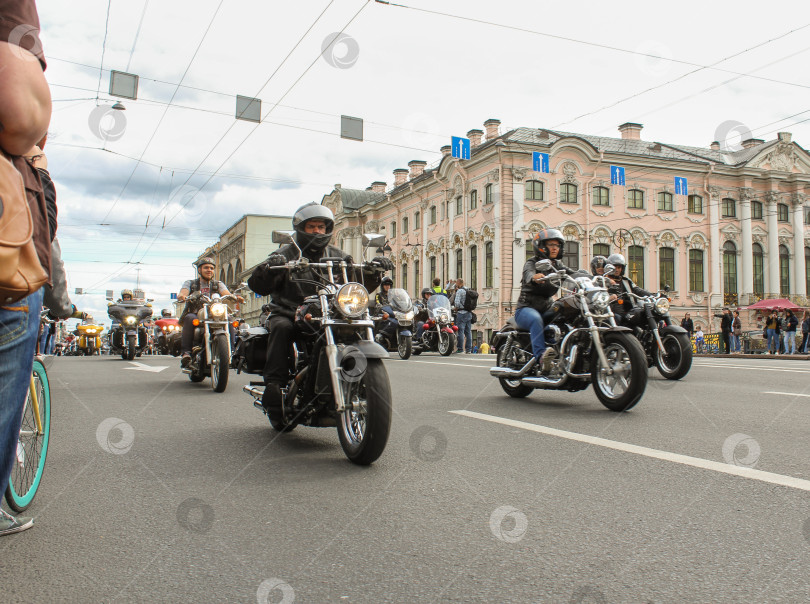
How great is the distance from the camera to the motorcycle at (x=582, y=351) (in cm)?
649

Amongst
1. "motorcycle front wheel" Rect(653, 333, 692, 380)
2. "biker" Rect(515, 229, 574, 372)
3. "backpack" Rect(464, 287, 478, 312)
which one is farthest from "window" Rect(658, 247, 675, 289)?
"biker" Rect(515, 229, 574, 372)

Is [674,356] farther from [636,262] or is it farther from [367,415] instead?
[636,262]

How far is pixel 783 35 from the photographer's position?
1546 centimetres

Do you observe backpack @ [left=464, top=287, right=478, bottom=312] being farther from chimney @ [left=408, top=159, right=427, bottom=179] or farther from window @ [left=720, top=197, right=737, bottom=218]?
chimney @ [left=408, top=159, right=427, bottom=179]

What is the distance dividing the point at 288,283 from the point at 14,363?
10.6 ft

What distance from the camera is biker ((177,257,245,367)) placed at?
9828 millimetres

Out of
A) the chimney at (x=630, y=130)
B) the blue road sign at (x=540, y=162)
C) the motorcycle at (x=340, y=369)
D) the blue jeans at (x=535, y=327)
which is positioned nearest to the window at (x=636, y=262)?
the chimney at (x=630, y=130)

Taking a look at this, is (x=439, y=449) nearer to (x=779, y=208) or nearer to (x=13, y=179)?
(x=13, y=179)

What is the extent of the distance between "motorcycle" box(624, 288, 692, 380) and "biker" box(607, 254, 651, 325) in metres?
0.09

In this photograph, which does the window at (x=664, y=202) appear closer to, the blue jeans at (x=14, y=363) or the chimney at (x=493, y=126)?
the chimney at (x=493, y=126)

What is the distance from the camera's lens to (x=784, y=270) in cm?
4594

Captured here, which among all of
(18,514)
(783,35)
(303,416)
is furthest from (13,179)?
(783,35)

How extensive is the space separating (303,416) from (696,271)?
139 feet
